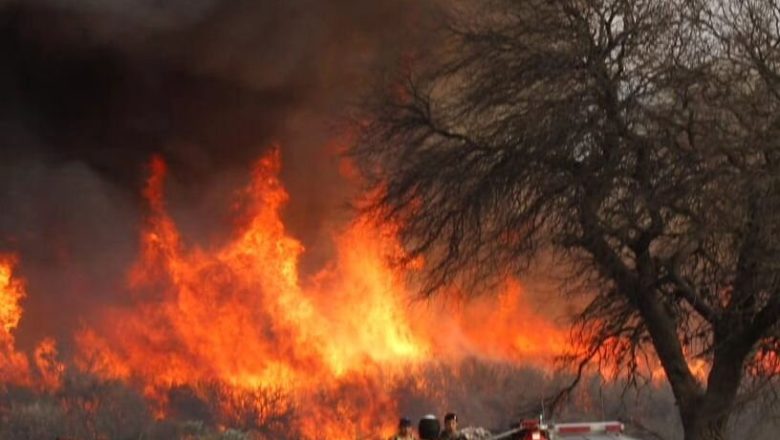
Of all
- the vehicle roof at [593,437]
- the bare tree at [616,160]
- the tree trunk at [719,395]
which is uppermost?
the bare tree at [616,160]

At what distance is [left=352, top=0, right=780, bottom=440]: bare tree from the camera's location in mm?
11914

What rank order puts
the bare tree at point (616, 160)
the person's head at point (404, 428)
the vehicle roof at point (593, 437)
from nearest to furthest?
the person's head at point (404, 428) → the vehicle roof at point (593, 437) → the bare tree at point (616, 160)

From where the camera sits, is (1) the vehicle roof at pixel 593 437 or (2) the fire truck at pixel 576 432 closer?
(2) the fire truck at pixel 576 432

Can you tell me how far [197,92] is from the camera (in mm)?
21703

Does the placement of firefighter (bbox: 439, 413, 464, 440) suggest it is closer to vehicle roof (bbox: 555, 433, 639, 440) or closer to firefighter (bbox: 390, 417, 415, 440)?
firefighter (bbox: 390, 417, 415, 440)

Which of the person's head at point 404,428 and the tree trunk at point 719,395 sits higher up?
the tree trunk at point 719,395

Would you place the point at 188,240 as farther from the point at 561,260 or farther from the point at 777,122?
the point at 777,122

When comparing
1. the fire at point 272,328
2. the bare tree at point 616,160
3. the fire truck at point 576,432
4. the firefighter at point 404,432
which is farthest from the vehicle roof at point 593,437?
the fire at point 272,328

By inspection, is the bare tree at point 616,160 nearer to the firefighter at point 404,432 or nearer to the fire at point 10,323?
the firefighter at point 404,432

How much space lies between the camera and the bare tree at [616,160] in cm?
1191

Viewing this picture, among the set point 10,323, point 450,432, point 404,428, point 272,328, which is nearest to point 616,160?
point 450,432

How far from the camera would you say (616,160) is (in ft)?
40.9

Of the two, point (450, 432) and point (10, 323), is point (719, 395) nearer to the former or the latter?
point (450, 432)

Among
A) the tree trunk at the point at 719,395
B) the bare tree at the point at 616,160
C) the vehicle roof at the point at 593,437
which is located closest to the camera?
the vehicle roof at the point at 593,437
